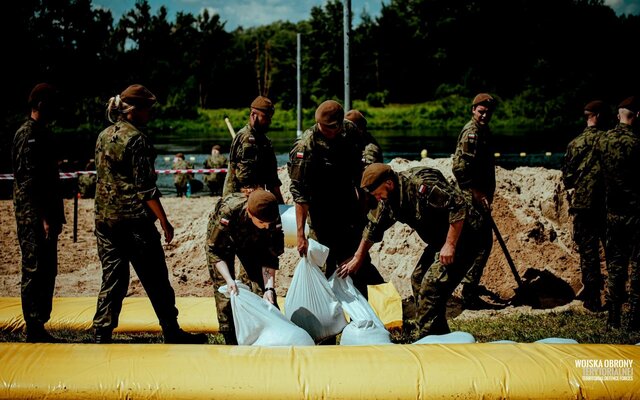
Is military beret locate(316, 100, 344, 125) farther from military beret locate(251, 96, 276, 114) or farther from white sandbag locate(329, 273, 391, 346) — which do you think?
white sandbag locate(329, 273, 391, 346)

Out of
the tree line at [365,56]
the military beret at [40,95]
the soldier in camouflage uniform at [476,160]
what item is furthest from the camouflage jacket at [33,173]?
the tree line at [365,56]

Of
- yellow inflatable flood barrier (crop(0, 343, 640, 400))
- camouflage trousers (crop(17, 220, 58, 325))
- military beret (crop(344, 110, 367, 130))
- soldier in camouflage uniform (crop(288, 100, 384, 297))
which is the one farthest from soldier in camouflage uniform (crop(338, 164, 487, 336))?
camouflage trousers (crop(17, 220, 58, 325))

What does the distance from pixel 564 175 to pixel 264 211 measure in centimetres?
379

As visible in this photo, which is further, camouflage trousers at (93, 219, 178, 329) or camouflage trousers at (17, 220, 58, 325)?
camouflage trousers at (17, 220, 58, 325)

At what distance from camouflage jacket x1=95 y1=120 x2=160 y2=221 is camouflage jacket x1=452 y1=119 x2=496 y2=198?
2674mm

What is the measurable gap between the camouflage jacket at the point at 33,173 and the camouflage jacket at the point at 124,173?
51cm

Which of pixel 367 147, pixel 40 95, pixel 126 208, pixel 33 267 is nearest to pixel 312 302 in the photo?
pixel 126 208

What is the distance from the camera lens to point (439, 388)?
3.18m

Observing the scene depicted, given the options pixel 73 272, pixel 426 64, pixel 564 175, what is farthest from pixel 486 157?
pixel 426 64

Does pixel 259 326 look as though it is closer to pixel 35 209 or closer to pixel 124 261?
pixel 124 261

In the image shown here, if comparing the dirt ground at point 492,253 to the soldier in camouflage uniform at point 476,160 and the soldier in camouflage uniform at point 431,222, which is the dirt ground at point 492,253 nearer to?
the soldier in camouflage uniform at point 476,160

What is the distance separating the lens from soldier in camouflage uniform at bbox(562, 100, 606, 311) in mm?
5805

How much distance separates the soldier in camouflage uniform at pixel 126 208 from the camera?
13.7ft

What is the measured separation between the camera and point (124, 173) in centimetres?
424
